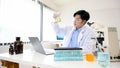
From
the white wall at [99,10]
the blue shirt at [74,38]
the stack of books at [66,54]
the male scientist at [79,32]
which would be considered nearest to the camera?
the stack of books at [66,54]

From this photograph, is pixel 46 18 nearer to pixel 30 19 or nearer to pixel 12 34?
pixel 30 19

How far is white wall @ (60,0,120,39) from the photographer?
4129 mm

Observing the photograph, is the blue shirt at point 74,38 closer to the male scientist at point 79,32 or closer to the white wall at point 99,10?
the male scientist at point 79,32

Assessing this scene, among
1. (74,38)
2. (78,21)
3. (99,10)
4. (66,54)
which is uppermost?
(99,10)

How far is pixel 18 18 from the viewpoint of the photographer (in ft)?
8.37

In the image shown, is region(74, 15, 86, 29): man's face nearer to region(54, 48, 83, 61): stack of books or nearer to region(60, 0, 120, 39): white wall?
region(54, 48, 83, 61): stack of books

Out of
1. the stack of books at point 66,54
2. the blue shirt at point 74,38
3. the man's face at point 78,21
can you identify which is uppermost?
the man's face at point 78,21

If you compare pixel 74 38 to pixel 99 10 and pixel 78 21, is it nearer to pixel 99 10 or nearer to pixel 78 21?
pixel 78 21

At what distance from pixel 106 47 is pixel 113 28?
16 centimetres

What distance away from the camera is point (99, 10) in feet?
14.0

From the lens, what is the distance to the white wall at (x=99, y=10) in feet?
13.5

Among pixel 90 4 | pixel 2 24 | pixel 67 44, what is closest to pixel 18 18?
pixel 2 24

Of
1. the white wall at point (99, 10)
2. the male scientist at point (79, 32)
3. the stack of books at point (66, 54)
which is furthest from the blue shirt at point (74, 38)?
the white wall at point (99, 10)

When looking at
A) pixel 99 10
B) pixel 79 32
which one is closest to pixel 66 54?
pixel 79 32
